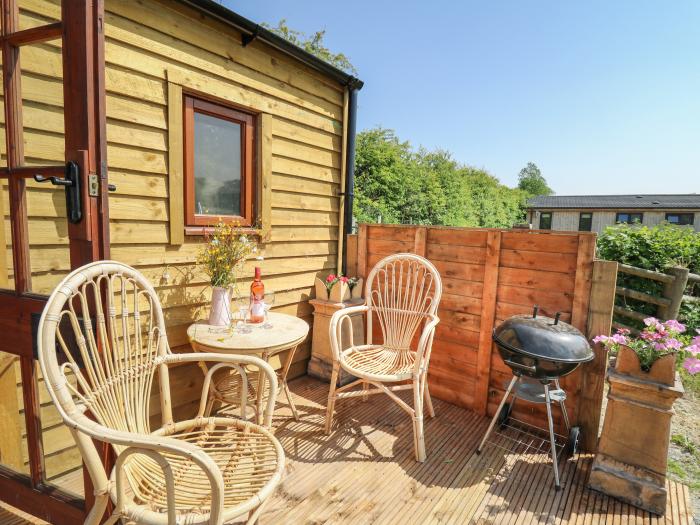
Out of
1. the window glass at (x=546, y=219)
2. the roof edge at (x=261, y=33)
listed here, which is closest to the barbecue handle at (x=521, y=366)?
the roof edge at (x=261, y=33)

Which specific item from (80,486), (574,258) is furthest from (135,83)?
(574,258)

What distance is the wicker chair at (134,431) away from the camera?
0.87 meters

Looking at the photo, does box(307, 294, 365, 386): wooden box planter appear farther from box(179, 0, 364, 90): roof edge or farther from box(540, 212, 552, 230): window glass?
box(540, 212, 552, 230): window glass

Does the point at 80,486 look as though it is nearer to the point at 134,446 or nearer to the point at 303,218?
the point at 134,446

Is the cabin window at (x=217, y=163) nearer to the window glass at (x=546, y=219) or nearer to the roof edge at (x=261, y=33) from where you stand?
the roof edge at (x=261, y=33)

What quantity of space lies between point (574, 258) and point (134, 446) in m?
2.29

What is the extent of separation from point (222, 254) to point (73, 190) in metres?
1.11

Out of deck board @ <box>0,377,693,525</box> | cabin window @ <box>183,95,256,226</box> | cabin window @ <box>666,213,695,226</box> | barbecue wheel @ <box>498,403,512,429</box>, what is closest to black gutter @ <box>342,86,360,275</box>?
cabin window @ <box>183,95,256,226</box>

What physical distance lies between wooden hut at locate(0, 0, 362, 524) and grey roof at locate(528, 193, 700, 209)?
793 inches

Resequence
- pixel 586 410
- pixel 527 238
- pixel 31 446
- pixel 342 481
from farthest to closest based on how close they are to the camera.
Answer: pixel 527 238 < pixel 586 410 < pixel 342 481 < pixel 31 446

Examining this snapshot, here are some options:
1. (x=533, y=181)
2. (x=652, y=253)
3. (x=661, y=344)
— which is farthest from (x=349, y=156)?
(x=533, y=181)

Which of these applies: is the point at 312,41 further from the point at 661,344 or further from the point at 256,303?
the point at 661,344

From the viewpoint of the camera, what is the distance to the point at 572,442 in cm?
206

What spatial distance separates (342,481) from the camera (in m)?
1.82
